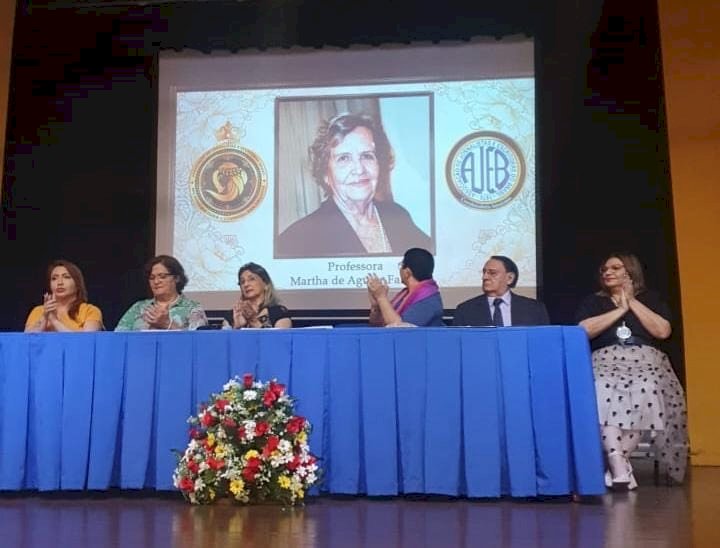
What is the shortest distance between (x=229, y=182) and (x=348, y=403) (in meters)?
2.64

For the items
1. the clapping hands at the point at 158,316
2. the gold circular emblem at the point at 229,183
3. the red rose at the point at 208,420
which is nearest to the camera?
the red rose at the point at 208,420

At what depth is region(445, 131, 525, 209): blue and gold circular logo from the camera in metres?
5.36

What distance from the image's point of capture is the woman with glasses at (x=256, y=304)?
4230 millimetres

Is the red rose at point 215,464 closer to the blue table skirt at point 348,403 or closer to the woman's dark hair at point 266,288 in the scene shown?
the blue table skirt at point 348,403

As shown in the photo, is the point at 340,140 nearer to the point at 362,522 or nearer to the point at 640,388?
the point at 640,388

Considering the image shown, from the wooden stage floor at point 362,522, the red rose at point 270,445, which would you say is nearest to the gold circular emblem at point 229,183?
the wooden stage floor at point 362,522

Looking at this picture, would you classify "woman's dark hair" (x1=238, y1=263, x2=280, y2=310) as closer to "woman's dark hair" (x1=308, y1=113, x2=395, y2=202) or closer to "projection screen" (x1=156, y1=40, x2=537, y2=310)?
"projection screen" (x1=156, y1=40, x2=537, y2=310)

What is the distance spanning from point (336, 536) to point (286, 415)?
0.69 m

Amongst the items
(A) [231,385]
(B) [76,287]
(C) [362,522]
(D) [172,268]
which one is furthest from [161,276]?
(C) [362,522]

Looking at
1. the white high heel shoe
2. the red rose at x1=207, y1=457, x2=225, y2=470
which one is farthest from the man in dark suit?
the red rose at x1=207, y1=457, x2=225, y2=470

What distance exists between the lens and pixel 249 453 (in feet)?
10.1

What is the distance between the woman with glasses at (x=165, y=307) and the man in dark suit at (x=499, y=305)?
3.92 ft

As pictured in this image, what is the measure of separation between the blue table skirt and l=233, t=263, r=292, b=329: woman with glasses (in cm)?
84

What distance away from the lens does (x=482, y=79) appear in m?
5.42
